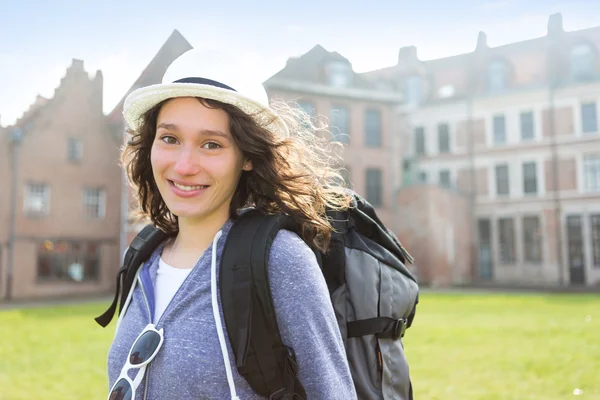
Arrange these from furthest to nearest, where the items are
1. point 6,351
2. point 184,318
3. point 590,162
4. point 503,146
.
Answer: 1. point 503,146
2. point 590,162
3. point 6,351
4. point 184,318

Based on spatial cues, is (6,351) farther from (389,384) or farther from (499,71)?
(499,71)

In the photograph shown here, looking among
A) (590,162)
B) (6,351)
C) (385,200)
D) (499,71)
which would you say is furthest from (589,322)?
(499,71)

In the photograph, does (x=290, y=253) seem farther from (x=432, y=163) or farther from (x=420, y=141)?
(x=420, y=141)

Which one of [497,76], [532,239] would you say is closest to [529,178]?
[532,239]

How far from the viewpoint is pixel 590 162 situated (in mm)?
31422

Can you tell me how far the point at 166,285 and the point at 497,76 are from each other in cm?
3612

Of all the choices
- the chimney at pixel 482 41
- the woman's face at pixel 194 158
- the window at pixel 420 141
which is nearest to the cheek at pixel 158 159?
the woman's face at pixel 194 158

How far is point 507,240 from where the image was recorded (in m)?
33.0

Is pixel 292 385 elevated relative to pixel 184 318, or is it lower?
lower

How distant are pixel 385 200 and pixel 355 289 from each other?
29.7 metres

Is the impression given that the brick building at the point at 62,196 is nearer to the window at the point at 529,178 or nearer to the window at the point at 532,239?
the window at the point at 532,239

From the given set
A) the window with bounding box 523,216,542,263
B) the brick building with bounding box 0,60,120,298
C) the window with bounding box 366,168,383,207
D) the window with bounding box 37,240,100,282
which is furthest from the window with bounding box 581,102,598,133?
the window with bounding box 37,240,100,282

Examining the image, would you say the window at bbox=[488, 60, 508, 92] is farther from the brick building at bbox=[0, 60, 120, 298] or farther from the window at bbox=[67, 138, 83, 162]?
the window at bbox=[67, 138, 83, 162]

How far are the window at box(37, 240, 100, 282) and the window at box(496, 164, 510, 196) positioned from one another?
72.9 feet
